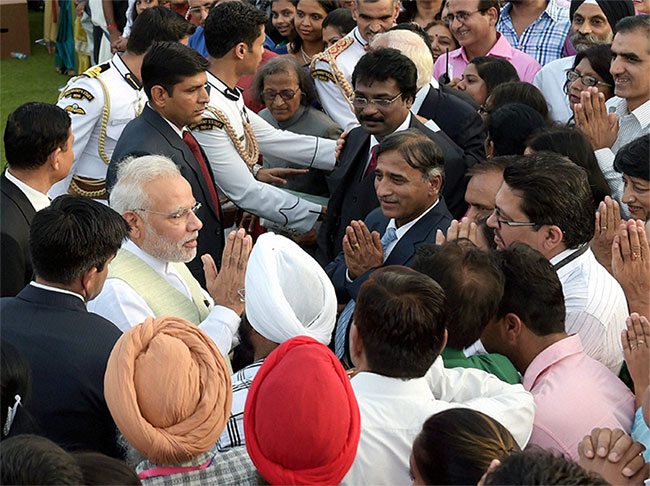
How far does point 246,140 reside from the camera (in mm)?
4387

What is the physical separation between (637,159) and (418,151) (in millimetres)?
831

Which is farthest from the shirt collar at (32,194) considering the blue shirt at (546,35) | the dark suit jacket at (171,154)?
the blue shirt at (546,35)

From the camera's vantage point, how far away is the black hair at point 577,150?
3.34 metres

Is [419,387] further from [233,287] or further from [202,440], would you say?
[233,287]

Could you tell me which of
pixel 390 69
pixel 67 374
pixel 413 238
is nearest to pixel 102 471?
pixel 67 374

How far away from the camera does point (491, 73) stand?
15.3 feet

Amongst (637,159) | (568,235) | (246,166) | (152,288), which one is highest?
(637,159)

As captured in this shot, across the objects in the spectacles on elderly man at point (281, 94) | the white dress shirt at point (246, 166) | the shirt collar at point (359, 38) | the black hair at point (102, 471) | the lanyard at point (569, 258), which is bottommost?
the white dress shirt at point (246, 166)

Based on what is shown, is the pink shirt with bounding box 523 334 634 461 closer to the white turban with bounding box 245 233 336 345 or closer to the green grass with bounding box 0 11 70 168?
the white turban with bounding box 245 233 336 345

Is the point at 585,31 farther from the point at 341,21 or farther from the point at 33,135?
the point at 33,135

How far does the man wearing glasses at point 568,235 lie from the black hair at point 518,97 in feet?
3.90

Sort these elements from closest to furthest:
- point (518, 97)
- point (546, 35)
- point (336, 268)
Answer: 1. point (336, 268)
2. point (518, 97)
3. point (546, 35)

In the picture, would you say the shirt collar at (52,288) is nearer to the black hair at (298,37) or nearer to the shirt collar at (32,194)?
the shirt collar at (32,194)

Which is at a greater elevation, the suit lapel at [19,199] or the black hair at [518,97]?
the black hair at [518,97]
